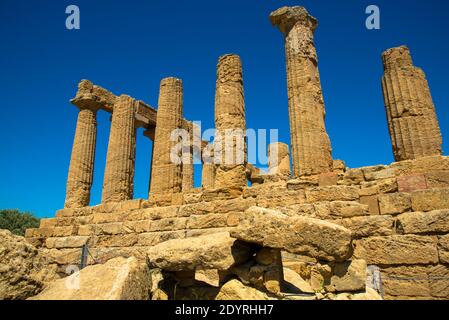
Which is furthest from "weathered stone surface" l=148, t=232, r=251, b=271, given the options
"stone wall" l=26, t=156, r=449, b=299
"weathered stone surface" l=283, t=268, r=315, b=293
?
"stone wall" l=26, t=156, r=449, b=299

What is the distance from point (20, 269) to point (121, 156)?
9.76 metres

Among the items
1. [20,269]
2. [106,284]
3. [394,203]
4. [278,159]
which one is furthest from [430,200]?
[278,159]

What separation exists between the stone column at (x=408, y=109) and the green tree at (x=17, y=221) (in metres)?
31.6

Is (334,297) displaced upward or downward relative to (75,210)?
downward

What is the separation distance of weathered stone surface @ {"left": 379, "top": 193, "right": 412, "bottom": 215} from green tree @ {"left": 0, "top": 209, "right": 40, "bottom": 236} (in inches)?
1239

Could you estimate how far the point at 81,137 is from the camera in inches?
574

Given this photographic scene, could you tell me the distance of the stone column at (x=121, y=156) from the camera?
12992 mm

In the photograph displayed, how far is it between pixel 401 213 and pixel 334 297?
11.0ft

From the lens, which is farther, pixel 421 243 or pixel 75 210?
pixel 75 210

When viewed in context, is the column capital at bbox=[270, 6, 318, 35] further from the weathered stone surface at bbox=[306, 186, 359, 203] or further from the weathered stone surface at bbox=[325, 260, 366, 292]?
the weathered stone surface at bbox=[325, 260, 366, 292]

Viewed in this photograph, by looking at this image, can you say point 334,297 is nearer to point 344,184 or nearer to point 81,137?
point 344,184

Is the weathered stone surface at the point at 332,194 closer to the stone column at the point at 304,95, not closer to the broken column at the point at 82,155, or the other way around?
the stone column at the point at 304,95
